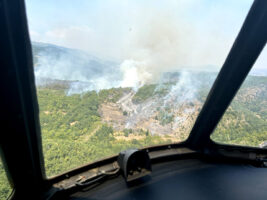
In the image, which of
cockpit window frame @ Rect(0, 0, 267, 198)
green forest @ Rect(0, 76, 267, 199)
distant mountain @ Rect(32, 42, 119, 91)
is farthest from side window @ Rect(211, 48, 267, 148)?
distant mountain @ Rect(32, 42, 119, 91)

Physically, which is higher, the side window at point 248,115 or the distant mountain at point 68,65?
the distant mountain at point 68,65

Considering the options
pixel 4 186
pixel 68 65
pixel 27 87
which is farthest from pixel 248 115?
pixel 4 186

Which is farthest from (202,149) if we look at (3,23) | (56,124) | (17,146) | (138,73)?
(3,23)

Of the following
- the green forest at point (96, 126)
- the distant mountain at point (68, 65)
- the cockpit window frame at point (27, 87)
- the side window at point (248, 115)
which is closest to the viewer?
the cockpit window frame at point (27, 87)

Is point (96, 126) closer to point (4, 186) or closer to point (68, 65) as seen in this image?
point (68, 65)

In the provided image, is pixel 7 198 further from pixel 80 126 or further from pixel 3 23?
pixel 3 23

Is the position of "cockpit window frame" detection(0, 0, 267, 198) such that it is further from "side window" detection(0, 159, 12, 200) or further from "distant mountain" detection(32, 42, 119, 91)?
"distant mountain" detection(32, 42, 119, 91)

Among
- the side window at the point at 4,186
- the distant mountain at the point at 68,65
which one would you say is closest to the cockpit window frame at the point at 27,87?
the side window at the point at 4,186

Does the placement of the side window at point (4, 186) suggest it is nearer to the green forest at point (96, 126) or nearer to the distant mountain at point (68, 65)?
the green forest at point (96, 126)
